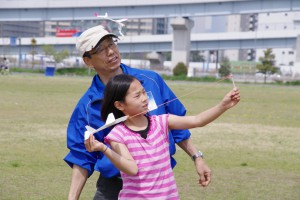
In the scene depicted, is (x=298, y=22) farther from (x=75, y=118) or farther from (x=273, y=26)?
(x=75, y=118)

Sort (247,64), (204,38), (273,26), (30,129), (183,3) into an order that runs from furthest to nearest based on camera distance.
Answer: (273,26) → (247,64) → (204,38) → (183,3) → (30,129)

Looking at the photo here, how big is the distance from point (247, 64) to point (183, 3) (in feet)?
160

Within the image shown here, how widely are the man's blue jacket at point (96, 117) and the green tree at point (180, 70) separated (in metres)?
56.0

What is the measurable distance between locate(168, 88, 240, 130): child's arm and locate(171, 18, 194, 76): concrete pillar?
58.4 metres

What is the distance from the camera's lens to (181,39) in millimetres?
64062

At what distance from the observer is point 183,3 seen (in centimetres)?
6162

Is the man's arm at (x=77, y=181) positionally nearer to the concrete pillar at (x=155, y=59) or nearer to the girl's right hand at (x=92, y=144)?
the girl's right hand at (x=92, y=144)

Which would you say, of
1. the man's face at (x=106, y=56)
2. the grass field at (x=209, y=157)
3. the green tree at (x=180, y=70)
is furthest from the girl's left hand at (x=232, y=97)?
the green tree at (x=180, y=70)

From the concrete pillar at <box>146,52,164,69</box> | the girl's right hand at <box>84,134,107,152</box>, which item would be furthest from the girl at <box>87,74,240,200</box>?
the concrete pillar at <box>146,52,164,69</box>

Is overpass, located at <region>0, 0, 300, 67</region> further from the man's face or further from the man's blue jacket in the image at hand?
the man's face

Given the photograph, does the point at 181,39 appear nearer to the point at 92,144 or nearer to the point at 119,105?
the point at 119,105

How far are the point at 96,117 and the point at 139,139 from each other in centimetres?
63

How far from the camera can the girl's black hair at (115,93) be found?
3920mm

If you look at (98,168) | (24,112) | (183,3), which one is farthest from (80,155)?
(183,3)
